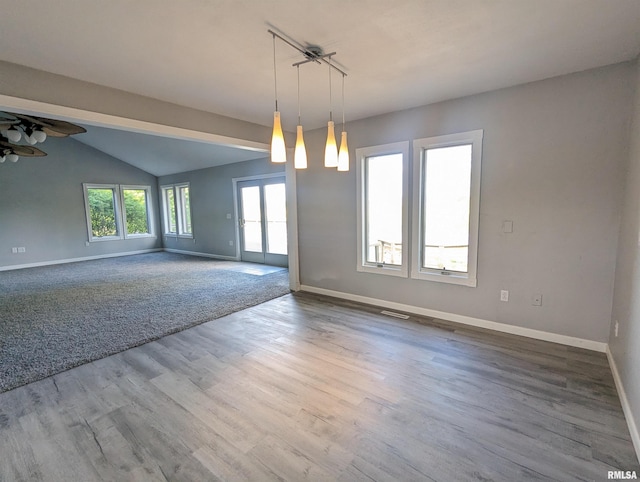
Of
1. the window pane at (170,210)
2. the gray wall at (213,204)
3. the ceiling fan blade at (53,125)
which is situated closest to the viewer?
the ceiling fan blade at (53,125)

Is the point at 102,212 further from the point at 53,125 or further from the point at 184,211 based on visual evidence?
the point at 53,125

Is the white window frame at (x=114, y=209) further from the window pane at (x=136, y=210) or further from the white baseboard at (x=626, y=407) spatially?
the white baseboard at (x=626, y=407)

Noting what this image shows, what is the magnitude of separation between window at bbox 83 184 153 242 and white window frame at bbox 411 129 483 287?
8.49 meters

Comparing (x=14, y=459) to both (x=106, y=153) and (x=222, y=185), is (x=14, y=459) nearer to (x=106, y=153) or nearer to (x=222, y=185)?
(x=222, y=185)

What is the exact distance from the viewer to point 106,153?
7.98 m

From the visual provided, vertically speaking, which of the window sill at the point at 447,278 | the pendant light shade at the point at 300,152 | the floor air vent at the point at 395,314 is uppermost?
the pendant light shade at the point at 300,152

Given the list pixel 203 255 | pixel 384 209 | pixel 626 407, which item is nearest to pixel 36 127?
pixel 384 209

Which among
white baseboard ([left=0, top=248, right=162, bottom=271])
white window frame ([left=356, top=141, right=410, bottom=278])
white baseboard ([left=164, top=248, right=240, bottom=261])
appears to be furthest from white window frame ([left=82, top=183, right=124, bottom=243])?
white window frame ([left=356, top=141, right=410, bottom=278])

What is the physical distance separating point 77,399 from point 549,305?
13.5 feet

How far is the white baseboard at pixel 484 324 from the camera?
268cm

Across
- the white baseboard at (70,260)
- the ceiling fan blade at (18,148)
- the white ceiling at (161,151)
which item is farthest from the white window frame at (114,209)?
the ceiling fan blade at (18,148)

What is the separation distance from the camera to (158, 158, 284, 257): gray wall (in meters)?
7.34

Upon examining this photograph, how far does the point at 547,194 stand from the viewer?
2.74 m

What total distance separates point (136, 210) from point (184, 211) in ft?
4.93
